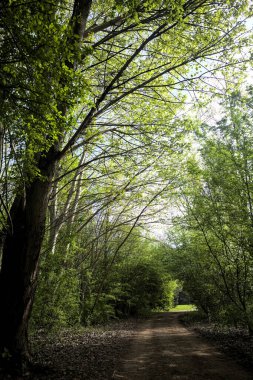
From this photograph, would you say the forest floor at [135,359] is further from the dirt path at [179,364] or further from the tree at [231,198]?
→ the tree at [231,198]

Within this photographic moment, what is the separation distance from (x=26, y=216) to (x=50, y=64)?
269cm

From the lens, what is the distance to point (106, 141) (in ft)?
26.2

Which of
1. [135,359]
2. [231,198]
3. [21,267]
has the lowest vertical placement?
[135,359]

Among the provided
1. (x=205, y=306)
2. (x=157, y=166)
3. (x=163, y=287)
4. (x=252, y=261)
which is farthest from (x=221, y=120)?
(x=163, y=287)

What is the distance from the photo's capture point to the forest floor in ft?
15.6

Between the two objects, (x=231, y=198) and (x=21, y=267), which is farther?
(x=231, y=198)

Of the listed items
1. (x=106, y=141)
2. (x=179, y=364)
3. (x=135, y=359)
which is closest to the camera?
(x=179, y=364)

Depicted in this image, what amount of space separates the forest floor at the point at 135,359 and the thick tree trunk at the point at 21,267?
0.49 m

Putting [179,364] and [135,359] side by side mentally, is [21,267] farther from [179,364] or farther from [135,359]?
[179,364]

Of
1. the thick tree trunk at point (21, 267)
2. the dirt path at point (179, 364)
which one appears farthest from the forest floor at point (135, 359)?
the thick tree trunk at point (21, 267)

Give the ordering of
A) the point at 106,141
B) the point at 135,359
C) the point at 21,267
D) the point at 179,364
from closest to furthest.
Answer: the point at 21,267, the point at 179,364, the point at 135,359, the point at 106,141

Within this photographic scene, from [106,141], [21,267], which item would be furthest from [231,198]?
[21,267]

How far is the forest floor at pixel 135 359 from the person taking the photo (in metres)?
4.77

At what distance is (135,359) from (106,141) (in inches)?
233
